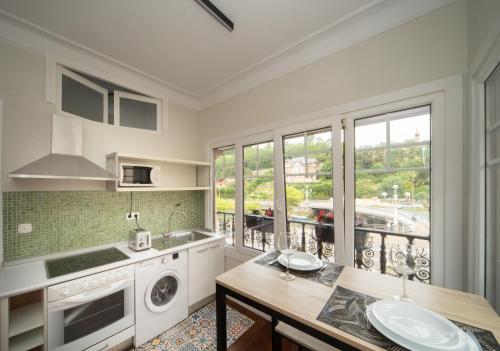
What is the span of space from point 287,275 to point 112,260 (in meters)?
1.69

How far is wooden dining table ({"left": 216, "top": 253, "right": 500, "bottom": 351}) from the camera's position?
87cm

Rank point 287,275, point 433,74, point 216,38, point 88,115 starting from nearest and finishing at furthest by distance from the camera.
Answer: point 287,275 < point 433,74 < point 216,38 < point 88,115

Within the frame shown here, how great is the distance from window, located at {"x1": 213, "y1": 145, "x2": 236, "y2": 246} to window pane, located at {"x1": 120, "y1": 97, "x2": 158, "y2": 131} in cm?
102

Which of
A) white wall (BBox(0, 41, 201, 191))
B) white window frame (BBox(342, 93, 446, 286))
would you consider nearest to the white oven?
white wall (BBox(0, 41, 201, 191))

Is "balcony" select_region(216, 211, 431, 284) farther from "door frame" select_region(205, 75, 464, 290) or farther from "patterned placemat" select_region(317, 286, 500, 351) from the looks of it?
"patterned placemat" select_region(317, 286, 500, 351)

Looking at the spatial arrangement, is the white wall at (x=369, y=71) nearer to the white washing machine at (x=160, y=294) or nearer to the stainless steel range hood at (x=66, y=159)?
the white washing machine at (x=160, y=294)

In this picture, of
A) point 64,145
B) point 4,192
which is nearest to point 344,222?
point 64,145

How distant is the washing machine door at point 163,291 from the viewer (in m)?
1.99

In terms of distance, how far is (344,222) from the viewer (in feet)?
5.96

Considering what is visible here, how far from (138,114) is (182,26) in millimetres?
1379

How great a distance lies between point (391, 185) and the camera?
5.36 feet

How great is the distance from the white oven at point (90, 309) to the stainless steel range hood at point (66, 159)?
922 millimetres

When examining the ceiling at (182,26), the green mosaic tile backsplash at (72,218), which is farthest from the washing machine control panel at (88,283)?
the ceiling at (182,26)

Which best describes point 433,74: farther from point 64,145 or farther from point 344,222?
point 64,145
